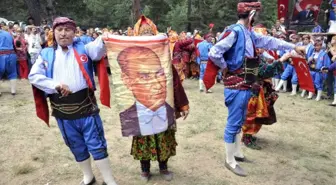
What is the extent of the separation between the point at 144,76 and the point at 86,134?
0.88 meters

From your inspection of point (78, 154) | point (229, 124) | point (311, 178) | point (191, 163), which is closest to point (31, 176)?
point (78, 154)

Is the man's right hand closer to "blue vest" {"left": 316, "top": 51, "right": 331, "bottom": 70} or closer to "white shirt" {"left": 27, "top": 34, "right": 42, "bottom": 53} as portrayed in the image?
"blue vest" {"left": 316, "top": 51, "right": 331, "bottom": 70}

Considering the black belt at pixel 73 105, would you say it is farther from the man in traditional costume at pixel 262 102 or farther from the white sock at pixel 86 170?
the man in traditional costume at pixel 262 102

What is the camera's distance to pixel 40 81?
3.51 metres

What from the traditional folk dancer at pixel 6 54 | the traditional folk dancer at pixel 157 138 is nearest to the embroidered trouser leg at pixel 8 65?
the traditional folk dancer at pixel 6 54

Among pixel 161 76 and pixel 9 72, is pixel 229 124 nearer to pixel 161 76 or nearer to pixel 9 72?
pixel 161 76

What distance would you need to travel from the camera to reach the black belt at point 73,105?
3654 millimetres

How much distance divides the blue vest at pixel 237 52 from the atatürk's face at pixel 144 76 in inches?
42.1

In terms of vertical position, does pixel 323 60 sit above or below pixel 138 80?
below

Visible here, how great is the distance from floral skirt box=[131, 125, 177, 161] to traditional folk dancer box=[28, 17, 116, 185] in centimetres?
46

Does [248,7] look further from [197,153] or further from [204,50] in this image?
[204,50]

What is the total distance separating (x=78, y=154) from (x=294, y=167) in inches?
118

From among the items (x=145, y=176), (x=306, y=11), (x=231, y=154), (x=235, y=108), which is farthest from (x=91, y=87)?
(x=306, y=11)

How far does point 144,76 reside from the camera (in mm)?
3730
